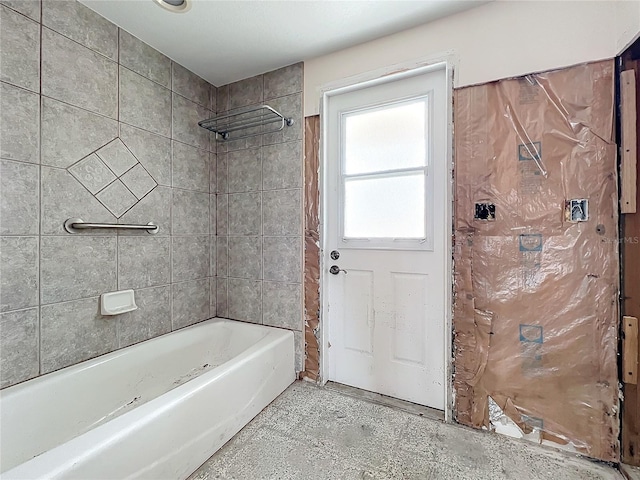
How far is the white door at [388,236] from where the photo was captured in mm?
1707

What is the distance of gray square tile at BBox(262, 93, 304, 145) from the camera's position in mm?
2031

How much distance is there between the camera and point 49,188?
1.39 m

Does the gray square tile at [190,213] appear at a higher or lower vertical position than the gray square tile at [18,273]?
higher

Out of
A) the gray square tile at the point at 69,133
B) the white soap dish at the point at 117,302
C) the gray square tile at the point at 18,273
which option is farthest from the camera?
the white soap dish at the point at 117,302

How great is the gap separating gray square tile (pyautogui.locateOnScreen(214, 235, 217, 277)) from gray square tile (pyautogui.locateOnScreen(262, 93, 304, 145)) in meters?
0.91

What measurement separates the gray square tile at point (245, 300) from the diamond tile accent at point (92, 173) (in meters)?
1.08

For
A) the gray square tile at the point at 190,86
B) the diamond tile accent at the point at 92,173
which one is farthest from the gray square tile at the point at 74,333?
the gray square tile at the point at 190,86

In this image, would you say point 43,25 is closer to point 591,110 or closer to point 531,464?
point 591,110

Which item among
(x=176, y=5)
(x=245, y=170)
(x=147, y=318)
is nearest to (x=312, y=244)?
(x=245, y=170)

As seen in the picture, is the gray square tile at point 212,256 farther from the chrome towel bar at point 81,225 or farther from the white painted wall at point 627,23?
the white painted wall at point 627,23

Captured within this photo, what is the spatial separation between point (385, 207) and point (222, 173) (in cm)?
137

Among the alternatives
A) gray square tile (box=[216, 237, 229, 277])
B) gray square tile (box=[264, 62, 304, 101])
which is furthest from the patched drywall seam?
gray square tile (box=[216, 237, 229, 277])

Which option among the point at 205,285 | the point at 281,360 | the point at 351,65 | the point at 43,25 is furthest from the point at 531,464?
the point at 43,25

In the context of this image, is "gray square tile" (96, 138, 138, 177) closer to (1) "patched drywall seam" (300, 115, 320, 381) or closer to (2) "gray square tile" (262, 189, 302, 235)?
(2) "gray square tile" (262, 189, 302, 235)
